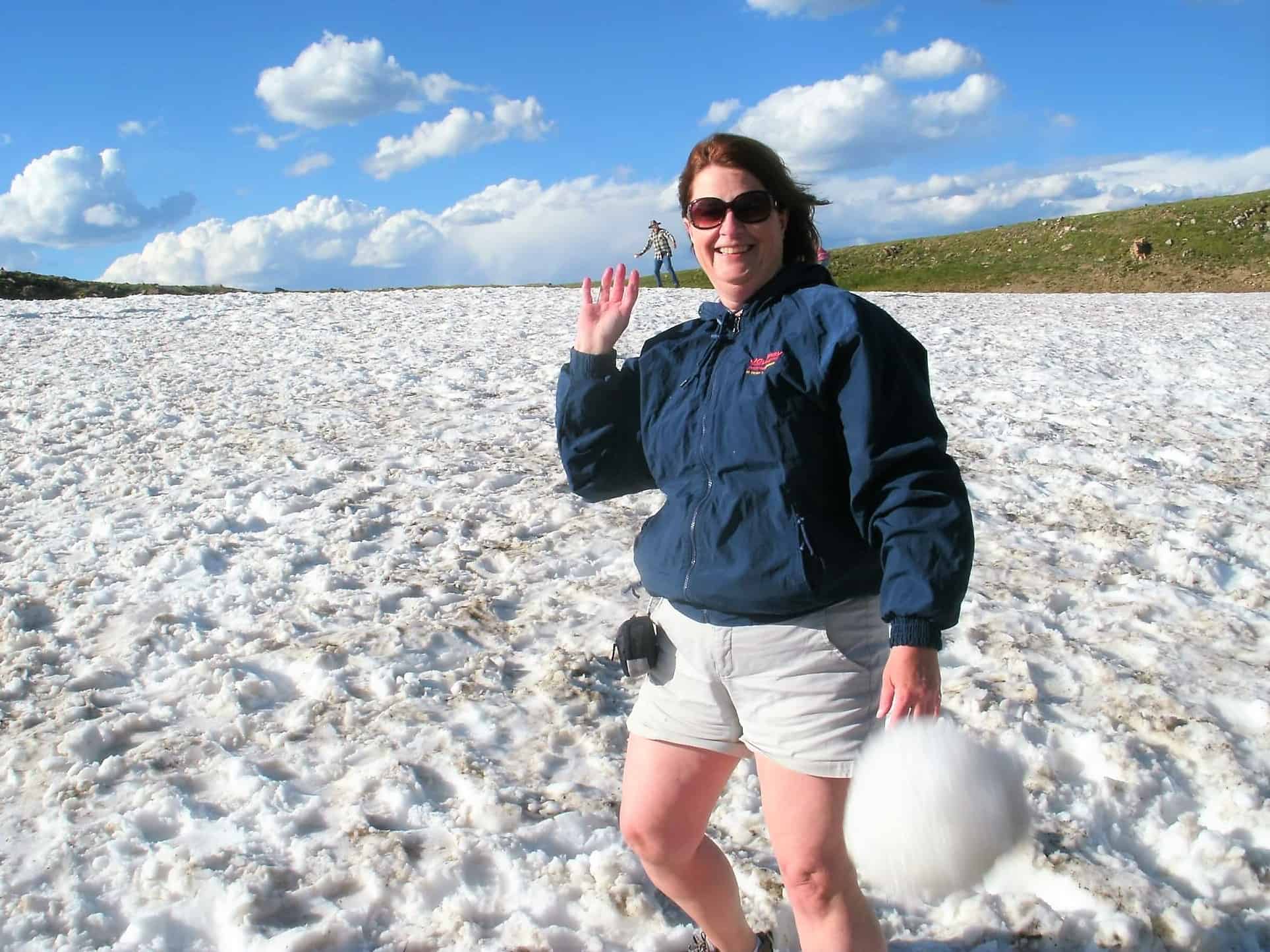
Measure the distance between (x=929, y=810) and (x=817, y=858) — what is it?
0.99 ft

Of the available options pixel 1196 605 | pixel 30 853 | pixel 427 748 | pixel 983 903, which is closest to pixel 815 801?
pixel 983 903

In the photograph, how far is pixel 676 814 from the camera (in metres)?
2.49

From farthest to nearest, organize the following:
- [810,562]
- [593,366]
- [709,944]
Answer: [709,944], [593,366], [810,562]

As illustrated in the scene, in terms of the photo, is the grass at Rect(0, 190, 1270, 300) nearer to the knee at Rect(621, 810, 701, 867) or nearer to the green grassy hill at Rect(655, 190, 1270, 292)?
the green grassy hill at Rect(655, 190, 1270, 292)

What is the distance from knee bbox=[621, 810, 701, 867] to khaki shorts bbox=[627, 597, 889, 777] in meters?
0.22

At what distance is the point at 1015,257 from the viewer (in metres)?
38.5

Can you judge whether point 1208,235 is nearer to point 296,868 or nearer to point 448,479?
point 448,479

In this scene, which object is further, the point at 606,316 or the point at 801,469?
the point at 606,316

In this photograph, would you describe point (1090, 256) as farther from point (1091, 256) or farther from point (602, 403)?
point (602, 403)

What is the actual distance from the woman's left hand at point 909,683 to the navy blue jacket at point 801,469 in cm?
3

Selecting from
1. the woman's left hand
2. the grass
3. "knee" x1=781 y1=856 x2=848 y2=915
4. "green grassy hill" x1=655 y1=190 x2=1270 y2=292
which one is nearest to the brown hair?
the woman's left hand

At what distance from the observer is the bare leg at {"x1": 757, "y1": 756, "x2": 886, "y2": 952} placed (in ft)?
7.42

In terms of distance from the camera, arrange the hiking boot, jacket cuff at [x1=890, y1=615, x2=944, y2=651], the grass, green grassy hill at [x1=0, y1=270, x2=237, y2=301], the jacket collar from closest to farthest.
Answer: jacket cuff at [x1=890, y1=615, x2=944, y2=651]
the jacket collar
the hiking boot
green grassy hill at [x1=0, y1=270, x2=237, y2=301]
the grass

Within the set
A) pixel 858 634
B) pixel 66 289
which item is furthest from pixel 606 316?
pixel 66 289
